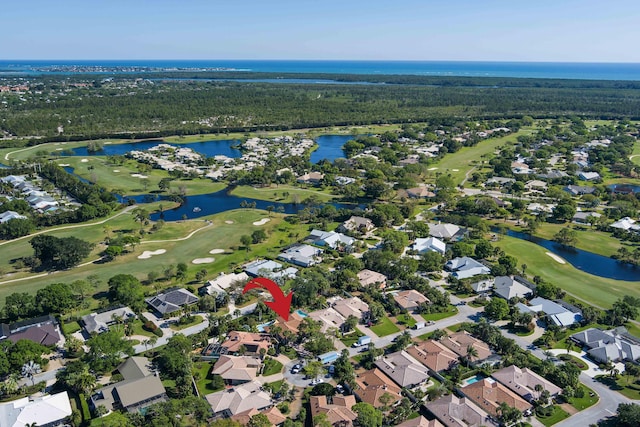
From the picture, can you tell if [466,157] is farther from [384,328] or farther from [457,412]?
[457,412]

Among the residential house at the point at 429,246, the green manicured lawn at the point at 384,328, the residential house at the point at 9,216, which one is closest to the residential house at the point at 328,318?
the green manicured lawn at the point at 384,328

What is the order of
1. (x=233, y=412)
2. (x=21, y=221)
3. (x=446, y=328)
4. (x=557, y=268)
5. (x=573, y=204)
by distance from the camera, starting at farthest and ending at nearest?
1. (x=573, y=204)
2. (x=21, y=221)
3. (x=557, y=268)
4. (x=446, y=328)
5. (x=233, y=412)

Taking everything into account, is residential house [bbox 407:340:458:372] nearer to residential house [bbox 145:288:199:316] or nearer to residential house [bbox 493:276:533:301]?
residential house [bbox 493:276:533:301]

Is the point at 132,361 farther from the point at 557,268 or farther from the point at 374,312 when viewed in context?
the point at 557,268

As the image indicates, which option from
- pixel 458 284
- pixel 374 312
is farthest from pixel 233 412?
pixel 458 284

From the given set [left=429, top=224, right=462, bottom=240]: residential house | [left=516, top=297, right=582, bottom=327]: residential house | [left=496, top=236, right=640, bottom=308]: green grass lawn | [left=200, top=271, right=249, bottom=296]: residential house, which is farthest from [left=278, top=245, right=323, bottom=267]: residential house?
[left=496, top=236, right=640, bottom=308]: green grass lawn

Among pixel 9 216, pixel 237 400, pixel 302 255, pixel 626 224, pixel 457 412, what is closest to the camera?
pixel 457 412

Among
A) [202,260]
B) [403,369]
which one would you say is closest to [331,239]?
[202,260]

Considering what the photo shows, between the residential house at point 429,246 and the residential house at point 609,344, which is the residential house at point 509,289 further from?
the residential house at point 429,246
